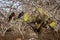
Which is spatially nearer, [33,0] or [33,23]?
[33,23]

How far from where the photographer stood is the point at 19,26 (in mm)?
1652

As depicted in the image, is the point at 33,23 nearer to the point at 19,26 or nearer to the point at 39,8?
the point at 19,26

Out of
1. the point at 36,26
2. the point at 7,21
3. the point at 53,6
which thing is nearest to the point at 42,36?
the point at 36,26

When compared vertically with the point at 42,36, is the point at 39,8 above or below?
above

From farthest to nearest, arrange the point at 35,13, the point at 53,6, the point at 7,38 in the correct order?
the point at 53,6, the point at 35,13, the point at 7,38

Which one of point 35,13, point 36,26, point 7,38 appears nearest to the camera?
Result: point 7,38

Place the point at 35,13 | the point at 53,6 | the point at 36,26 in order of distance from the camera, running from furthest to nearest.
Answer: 1. the point at 53,6
2. the point at 35,13
3. the point at 36,26

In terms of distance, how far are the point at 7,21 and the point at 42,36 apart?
0.37 meters

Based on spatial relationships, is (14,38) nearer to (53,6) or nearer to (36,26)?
(36,26)

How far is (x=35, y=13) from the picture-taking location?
183cm

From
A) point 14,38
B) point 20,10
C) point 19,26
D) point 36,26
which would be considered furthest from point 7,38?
point 20,10

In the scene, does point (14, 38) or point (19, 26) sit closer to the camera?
point (14, 38)

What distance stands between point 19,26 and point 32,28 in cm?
12

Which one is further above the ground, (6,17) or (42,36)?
(6,17)
